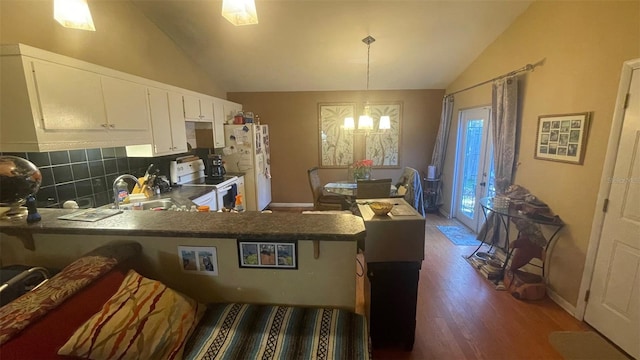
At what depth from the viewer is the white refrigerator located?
14.7ft

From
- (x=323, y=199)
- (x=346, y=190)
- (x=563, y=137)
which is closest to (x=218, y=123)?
(x=323, y=199)

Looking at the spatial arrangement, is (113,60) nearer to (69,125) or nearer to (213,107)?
(69,125)

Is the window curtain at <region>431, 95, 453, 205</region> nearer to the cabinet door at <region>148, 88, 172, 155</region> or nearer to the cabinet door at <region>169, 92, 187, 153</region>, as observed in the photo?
the cabinet door at <region>169, 92, 187, 153</region>

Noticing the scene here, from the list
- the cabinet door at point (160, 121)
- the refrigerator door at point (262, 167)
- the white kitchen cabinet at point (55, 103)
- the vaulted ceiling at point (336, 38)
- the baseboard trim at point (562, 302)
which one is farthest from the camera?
the refrigerator door at point (262, 167)

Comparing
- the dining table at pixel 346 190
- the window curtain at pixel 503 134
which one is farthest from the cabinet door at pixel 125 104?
the window curtain at pixel 503 134

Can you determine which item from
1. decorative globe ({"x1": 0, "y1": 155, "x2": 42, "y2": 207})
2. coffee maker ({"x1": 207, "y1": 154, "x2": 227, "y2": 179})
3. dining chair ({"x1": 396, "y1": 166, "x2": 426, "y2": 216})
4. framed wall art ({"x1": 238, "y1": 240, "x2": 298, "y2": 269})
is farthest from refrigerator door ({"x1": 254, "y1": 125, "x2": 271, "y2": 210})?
framed wall art ({"x1": 238, "y1": 240, "x2": 298, "y2": 269})

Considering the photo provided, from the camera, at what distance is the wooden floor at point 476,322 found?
6.27 feet

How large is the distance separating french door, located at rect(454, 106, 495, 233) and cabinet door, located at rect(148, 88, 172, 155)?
417 cm

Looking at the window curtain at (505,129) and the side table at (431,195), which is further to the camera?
the side table at (431,195)

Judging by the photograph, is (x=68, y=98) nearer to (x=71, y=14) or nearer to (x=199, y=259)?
(x=71, y=14)

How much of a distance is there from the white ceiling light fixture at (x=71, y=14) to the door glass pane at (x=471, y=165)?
14.6ft

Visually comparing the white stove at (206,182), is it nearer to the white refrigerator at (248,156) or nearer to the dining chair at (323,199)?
the white refrigerator at (248,156)

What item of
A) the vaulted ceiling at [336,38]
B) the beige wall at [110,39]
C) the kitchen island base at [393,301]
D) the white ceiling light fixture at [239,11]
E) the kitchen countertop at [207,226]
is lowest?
the kitchen island base at [393,301]

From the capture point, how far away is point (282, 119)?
17.2 ft
